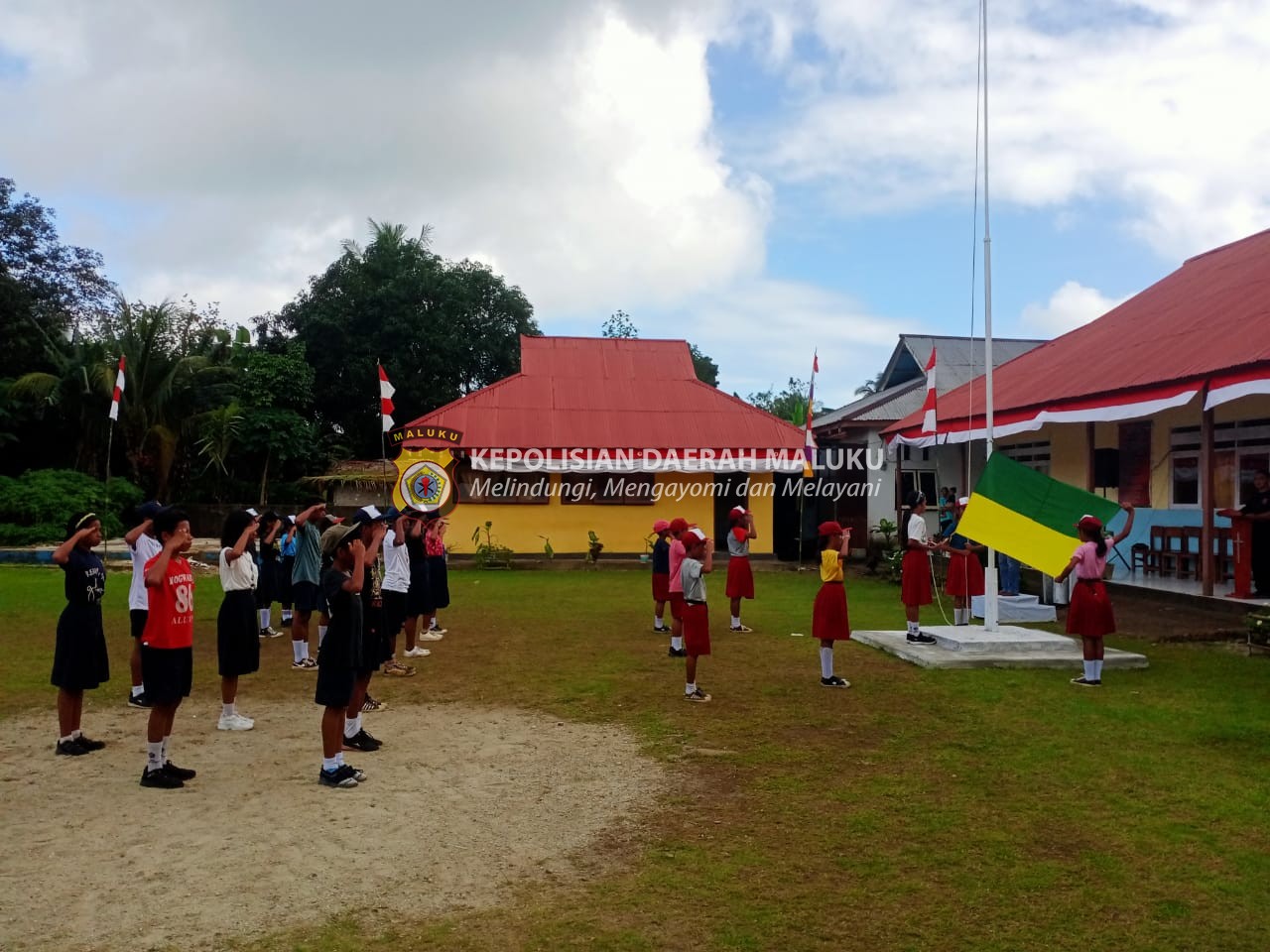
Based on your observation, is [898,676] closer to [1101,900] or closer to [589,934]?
[1101,900]

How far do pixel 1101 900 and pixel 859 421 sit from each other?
64.1 feet

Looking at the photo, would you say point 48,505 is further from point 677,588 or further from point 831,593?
point 831,593

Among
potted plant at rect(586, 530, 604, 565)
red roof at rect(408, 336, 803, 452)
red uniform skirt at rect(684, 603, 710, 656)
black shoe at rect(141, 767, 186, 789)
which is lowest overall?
black shoe at rect(141, 767, 186, 789)

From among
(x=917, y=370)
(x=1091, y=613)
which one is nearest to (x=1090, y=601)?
(x=1091, y=613)

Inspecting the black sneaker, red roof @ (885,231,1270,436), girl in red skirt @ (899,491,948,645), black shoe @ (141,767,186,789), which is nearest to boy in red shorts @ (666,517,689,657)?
girl in red skirt @ (899,491,948,645)

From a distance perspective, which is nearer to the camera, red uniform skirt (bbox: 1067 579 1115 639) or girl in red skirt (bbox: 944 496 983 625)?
red uniform skirt (bbox: 1067 579 1115 639)

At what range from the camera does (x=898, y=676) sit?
29.6 feet

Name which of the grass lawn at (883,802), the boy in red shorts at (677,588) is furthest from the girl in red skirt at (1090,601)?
the boy in red shorts at (677,588)

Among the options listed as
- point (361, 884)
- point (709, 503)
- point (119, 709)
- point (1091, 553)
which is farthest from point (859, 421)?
point (361, 884)

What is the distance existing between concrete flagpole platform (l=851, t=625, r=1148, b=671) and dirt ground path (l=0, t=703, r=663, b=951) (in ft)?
13.3

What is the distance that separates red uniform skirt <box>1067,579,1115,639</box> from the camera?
834 cm

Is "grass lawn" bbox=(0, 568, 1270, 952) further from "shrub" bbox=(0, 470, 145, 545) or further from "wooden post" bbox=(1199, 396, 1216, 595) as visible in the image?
"shrub" bbox=(0, 470, 145, 545)

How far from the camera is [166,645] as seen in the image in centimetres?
569

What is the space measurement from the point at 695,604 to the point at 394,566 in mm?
2874
